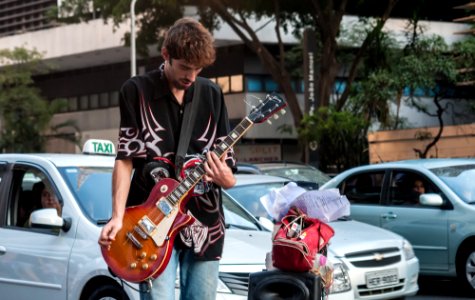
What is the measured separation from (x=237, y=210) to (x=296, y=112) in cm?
2641

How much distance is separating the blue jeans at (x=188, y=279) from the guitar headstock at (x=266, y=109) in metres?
0.65

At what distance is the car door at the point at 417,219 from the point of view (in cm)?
1195

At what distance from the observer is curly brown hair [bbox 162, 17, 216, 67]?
4406 mm

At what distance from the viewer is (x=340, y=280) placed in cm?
861

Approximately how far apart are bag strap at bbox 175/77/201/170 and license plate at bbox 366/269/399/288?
201 inches

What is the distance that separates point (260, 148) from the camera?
162ft

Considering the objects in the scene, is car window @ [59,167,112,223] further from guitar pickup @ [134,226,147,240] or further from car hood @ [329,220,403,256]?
guitar pickup @ [134,226,147,240]

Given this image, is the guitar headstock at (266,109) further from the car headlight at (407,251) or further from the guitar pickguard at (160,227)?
the car headlight at (407,251)

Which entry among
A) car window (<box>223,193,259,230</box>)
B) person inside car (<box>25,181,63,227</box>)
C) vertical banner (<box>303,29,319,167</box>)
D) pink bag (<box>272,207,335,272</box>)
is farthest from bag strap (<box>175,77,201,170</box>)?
vertical banner (<box>303,29,319,167</box>)

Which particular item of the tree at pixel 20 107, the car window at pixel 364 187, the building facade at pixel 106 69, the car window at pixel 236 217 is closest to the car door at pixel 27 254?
the car window at pixel 236 217

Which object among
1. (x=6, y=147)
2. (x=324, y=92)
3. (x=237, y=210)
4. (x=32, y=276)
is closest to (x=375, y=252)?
(x=237, y=210)

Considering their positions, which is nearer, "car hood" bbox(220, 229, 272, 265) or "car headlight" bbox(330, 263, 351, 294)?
"car hood" bbox(220, 229, 272, 265)

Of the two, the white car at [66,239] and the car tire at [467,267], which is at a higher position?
the white car at [66,239]

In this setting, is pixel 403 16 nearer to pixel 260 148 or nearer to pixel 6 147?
pixel 260 148
